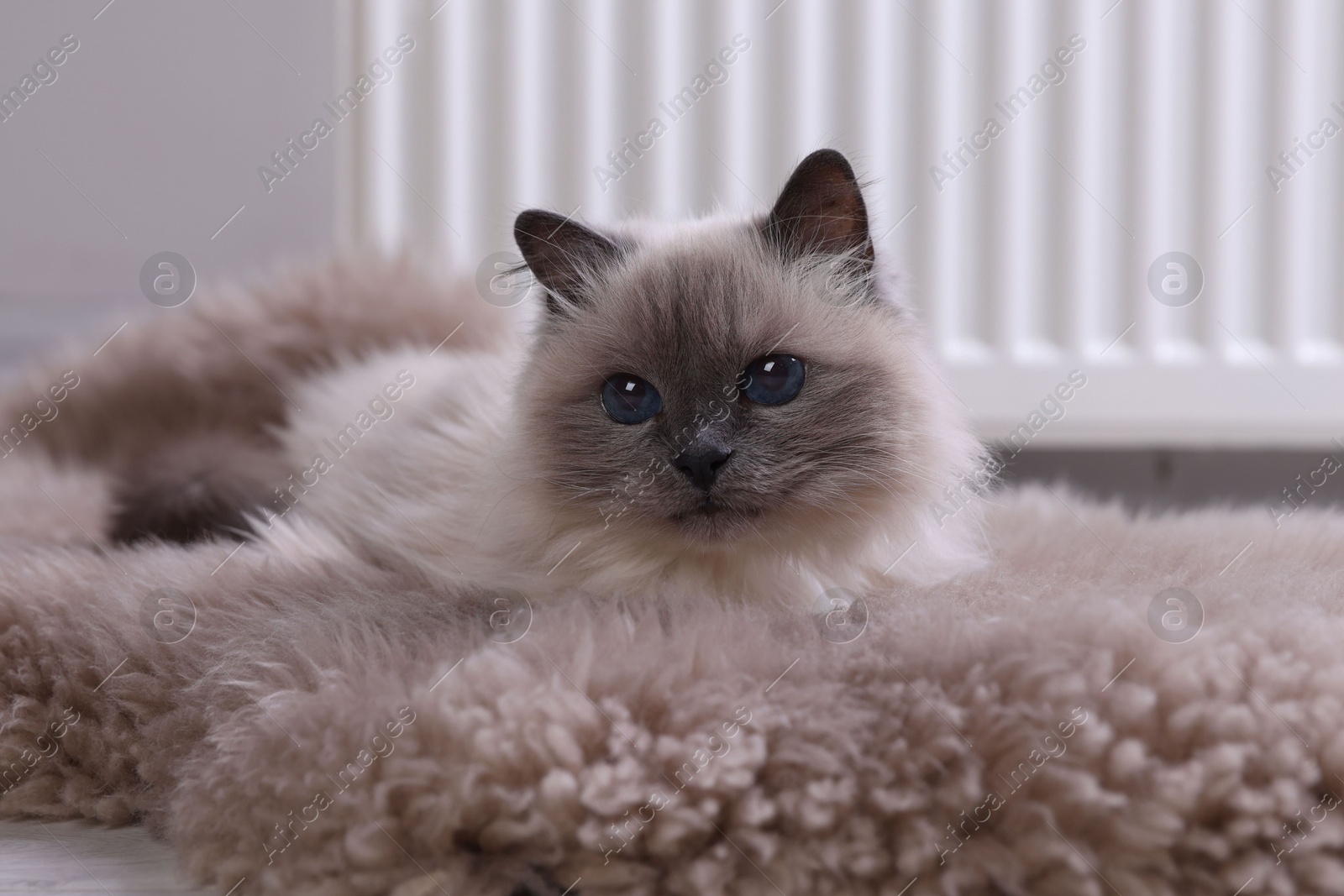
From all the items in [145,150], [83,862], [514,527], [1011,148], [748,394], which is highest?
[145,150]

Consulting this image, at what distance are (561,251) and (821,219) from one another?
25cm

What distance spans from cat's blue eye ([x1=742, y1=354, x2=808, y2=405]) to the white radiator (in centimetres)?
112

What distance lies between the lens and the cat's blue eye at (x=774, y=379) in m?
0.87

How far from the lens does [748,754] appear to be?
2.07ft

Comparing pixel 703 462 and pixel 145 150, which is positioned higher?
pixel 145 150

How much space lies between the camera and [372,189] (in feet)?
6.83

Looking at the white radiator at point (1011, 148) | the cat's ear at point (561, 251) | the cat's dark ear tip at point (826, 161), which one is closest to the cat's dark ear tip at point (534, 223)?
the cat's ear at point (561, 251)

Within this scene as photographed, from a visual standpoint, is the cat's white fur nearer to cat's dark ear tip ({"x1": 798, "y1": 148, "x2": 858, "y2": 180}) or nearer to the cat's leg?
cat's dark ear tip ({"x1": 798, "y1": 148, "x2": 858, "y2": 180})

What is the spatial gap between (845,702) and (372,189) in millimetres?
1721

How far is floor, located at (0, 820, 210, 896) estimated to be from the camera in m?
0.70

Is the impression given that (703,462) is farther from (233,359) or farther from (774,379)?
(233,359)

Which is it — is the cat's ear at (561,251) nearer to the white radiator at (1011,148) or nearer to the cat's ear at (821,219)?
the cat's ear at (821,219)

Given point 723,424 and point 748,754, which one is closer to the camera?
point 748,754

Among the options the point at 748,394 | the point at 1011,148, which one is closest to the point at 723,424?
the point at 748,394
